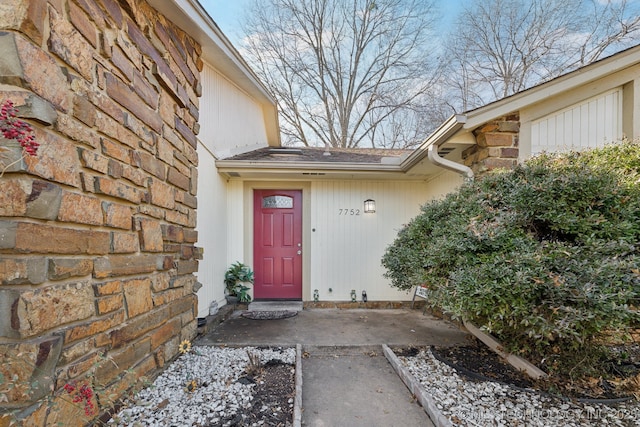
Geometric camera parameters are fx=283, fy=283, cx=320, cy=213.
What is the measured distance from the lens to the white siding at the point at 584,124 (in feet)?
10.8

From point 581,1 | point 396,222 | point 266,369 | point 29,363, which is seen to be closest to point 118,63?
point 29,363

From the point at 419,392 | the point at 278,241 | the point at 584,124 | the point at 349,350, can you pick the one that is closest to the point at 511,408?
the point at 419,392

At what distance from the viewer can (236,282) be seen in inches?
185

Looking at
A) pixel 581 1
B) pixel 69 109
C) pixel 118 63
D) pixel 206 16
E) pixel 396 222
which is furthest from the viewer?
pixel 581 1

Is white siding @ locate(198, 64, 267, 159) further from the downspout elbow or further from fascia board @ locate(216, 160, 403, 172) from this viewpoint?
the downspout elbow

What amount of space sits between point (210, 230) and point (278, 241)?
142 centimetres

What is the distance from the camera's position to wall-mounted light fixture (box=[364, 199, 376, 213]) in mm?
5035

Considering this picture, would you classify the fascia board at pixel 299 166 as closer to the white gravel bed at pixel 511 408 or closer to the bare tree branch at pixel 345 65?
the white gravel bed at pixel 511 408

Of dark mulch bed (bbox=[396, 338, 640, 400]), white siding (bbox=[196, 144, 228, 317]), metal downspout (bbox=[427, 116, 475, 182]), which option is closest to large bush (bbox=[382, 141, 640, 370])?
dark mulch bed (bbox=[396, 338, 640, 400])

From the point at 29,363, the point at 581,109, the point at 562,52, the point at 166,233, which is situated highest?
the point at 562,52

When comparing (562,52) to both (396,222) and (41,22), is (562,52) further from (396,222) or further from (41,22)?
(41,22)

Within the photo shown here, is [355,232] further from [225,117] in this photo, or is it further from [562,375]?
[562,375]

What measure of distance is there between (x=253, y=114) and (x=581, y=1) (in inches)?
404

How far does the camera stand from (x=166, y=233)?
2.45 meters
